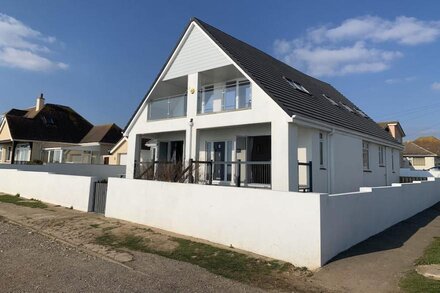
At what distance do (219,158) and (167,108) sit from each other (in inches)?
163

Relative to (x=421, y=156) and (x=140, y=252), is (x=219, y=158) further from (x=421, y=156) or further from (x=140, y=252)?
(x=421, y=156)

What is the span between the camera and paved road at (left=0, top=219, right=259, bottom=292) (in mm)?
5750

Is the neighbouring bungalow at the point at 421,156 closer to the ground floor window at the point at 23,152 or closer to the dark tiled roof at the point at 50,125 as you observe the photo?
the dark tiled roof at the point at 50,125

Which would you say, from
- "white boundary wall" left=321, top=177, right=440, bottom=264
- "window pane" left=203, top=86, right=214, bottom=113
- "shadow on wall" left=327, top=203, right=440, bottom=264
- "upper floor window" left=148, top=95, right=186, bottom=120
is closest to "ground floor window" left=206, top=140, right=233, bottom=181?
"window pane" left=203, top=86, right=214, bottom=113

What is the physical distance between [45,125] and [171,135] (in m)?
28.2

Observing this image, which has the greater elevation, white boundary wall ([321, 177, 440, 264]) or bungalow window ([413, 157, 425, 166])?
bungalow window ([413, 157, 425, 166])

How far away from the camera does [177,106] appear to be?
1697 cm

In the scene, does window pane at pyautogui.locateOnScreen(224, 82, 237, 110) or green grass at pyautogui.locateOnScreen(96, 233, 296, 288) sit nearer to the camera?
green grass at pyautogui.locateOnScreen(96, 233, 296, 288)

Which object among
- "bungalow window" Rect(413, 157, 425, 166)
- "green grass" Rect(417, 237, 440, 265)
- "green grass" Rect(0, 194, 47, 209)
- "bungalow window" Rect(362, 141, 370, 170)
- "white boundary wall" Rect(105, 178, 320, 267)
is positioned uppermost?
"bungalow window" Rect(413, 157, 425, 166)

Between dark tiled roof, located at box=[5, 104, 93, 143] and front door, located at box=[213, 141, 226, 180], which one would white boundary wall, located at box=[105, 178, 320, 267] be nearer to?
front door, located at box=[213, 141, 226, 180]

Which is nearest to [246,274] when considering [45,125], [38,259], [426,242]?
[38,259]

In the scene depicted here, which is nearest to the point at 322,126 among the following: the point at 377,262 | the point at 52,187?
the point at 377,262

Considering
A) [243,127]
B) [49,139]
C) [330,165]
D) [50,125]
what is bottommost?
[330,165]

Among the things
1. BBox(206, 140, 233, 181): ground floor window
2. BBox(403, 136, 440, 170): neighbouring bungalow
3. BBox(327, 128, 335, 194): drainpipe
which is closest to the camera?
BBox(327, 128, 335, 194): drainpipe
